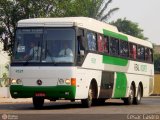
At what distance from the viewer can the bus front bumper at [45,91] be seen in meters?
23.2

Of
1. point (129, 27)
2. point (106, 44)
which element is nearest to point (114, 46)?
point (106, 44)

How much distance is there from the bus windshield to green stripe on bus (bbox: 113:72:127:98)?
229 inches

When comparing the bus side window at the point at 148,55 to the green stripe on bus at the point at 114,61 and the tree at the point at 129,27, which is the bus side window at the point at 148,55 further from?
the tree at the point at 129,27

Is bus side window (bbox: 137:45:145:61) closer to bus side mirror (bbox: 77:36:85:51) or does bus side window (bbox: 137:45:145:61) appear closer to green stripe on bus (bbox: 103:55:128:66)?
green stripe on bus (bbox: 103:55:128:66)

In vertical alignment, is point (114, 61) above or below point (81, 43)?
below

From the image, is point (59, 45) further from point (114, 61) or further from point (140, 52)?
point (140, 52)

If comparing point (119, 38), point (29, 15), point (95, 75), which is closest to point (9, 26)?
point (29, 15)

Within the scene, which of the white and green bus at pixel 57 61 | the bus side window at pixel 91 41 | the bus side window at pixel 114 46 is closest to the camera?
the white and green bus at pixel 57 61

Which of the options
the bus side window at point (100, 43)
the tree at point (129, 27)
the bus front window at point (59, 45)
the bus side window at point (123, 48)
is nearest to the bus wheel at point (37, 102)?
the bus front window at point (59, 45)

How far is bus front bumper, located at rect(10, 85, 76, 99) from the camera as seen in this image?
23.2m

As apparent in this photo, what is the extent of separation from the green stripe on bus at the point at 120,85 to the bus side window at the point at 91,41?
3454 millimetres

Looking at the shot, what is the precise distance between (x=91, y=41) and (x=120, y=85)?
4491mm

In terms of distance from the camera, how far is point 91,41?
25.5 meters

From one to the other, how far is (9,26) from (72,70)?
25.0 metres
